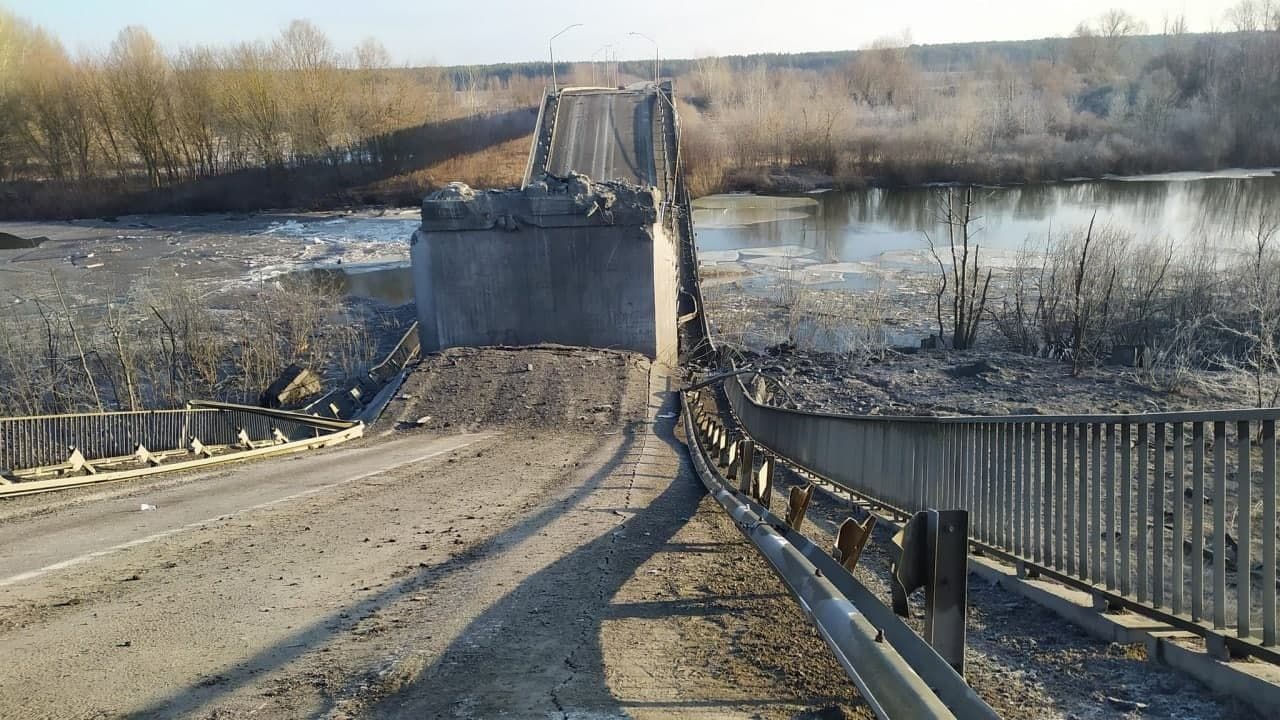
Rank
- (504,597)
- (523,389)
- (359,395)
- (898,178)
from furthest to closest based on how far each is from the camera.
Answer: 1. (898,178)
2. (359,395)
3. (523,389)
4. (504,597)

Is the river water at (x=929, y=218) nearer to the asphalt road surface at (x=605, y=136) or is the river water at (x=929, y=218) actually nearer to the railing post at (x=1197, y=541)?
the asphalt road surface at (x=605, y=136)

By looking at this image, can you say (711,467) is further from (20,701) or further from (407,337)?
(407,337)

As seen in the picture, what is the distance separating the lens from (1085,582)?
15.2 feet

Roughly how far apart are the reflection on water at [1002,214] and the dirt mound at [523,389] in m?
23.4

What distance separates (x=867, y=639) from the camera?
292 centimetres

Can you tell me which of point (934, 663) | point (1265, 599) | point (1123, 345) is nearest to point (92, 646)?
point (934, 663)

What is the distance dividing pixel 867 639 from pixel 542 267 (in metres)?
21.1

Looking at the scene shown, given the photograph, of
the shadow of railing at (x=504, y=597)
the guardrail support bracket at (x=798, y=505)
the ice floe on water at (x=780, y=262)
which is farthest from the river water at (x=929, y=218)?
the guardrail support bracket at (x=798, y=505)

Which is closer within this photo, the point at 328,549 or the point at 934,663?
the point at 934,663

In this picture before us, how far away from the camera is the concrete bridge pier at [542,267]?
2341 cm

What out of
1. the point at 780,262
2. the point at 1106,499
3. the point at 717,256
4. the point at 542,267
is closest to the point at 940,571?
the point at 1106,499

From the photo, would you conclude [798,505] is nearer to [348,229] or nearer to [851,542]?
[851,542]

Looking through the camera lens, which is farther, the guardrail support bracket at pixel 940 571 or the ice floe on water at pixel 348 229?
the ice floe on water at pixel 348 229

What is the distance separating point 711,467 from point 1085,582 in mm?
5582
